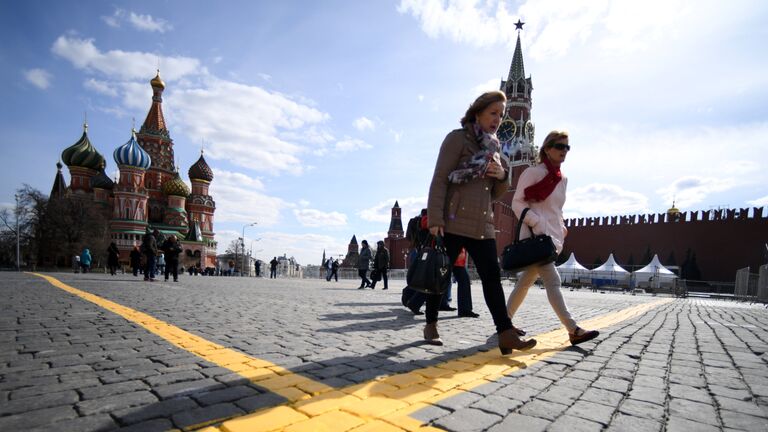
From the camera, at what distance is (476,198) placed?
338 cm

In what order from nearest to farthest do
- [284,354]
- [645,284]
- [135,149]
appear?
[284,354] < [645,284] < [135,149]

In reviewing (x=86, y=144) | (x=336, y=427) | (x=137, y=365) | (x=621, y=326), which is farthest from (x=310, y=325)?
(x=86, y=144)

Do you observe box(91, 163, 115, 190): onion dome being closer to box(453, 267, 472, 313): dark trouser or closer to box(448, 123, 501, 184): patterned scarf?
box(453, 267, 472, 313): dark trouser

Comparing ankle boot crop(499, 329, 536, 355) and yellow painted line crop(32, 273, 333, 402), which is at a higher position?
ankle boot crop(499, 329, 536, 355)

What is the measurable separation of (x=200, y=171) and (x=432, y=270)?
59930 mm

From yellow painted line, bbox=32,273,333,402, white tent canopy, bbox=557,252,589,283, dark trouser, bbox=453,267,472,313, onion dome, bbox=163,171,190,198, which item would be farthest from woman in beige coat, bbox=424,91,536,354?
onion dome, bbox=163,171,190,198

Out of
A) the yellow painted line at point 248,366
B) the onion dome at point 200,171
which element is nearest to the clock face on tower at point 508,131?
the onion dome at point 200,171

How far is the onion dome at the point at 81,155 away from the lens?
50281mm

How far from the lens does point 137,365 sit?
2.55 m

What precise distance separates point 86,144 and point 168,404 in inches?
2486

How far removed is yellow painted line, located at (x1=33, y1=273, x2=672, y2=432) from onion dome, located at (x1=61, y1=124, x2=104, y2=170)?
60262 millimetres

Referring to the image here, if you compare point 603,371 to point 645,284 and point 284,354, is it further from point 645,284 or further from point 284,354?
point 645,284

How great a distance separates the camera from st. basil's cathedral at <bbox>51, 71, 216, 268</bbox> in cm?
4531

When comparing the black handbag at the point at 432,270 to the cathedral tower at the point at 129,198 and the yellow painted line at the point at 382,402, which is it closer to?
the yellow painted line at the point at 382,402
